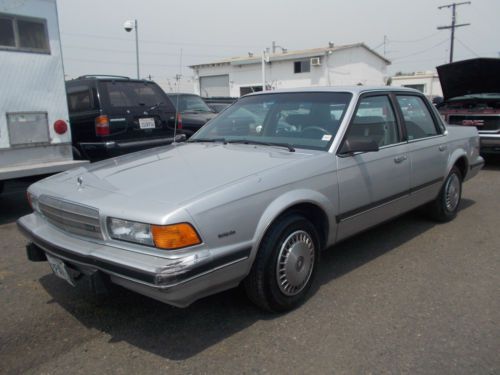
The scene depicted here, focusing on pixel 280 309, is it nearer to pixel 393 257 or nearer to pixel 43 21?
pixel 393 257

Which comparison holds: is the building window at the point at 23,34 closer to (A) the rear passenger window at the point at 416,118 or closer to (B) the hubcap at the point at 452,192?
(A) the rear passenger window at the point at 416,118

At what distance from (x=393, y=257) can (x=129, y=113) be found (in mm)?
4544

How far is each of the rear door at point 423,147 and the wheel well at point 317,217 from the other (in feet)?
4.53

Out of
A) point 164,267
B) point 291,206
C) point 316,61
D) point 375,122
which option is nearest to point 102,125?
point 375,122

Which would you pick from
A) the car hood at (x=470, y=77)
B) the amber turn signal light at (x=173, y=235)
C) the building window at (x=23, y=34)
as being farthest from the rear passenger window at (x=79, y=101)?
the car hood at (x=470, y=77)

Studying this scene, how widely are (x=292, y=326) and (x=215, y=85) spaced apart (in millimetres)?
39176

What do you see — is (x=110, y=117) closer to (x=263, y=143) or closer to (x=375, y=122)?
(x=263, y=143)

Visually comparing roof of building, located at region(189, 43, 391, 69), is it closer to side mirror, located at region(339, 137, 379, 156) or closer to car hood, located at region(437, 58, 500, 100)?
car hood, located at region(437, 58, 500, 100)

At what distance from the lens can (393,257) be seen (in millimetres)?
4125

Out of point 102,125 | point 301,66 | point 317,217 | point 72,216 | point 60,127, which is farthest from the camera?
point 301,66

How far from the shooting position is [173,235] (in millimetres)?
2377

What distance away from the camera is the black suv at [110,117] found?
21.2 ft

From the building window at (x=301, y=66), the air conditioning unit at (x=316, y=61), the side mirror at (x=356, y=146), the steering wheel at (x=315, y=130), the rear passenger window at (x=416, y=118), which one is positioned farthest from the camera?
the building window at (x=301, y=66)

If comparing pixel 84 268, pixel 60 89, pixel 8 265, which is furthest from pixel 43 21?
pixel 84 268
